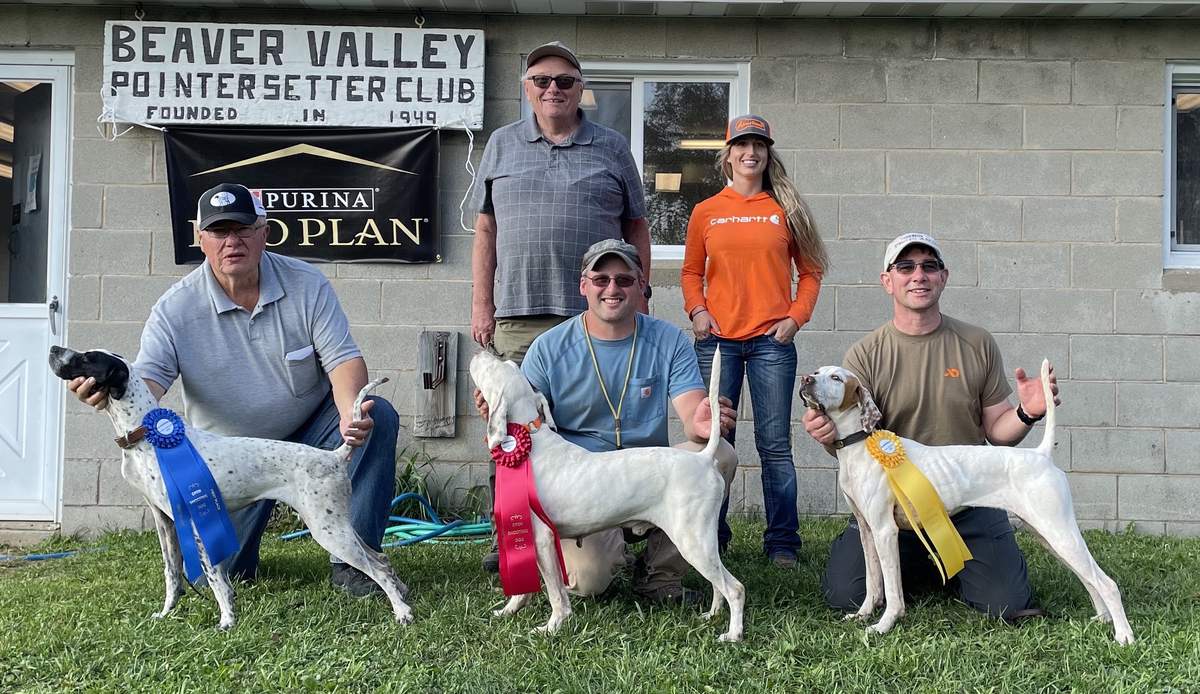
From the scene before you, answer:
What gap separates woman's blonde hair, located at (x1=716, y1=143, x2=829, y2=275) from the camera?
15.4 ft

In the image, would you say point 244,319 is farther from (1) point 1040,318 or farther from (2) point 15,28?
(1) point 1040,318

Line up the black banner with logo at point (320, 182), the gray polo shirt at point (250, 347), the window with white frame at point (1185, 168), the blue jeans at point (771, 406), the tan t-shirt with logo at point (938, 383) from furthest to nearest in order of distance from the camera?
the window with white frame at point (1185, 168)
the black banner with logo at point (320, 182)
the blue jeans at point (771, 406)
the gray polo shirt at point (250, 347)
the tan t-shirt with logo at point (938, 383)

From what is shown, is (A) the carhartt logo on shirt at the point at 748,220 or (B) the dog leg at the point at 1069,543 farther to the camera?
(A) the carhartt logo on shirt at the point at 748,220

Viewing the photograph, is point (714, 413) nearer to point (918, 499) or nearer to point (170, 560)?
point (918, 499)

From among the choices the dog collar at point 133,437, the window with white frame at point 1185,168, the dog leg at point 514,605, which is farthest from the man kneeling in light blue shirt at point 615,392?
the window with white frame at point 1185,168

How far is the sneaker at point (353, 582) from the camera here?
12.7 feet

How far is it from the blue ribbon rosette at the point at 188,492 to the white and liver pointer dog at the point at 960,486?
2.07 meters

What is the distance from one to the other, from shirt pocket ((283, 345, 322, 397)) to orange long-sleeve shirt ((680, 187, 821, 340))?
71.6 inches

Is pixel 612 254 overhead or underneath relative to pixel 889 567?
Answer: overhead

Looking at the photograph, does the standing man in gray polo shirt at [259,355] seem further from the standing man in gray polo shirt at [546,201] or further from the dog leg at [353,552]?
the standing man in gray polo shirt at [546,201]

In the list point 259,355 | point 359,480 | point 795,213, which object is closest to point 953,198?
point 795,213

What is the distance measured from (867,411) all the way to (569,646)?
Answer: 1.29m

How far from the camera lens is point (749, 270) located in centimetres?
468

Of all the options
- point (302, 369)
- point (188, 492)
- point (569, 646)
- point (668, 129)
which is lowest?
point (569, 646)
